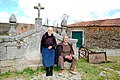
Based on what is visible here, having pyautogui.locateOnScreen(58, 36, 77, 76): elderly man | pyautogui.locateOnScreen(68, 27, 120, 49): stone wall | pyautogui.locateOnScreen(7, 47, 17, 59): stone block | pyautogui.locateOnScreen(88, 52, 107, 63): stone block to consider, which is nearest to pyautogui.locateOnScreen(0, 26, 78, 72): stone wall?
pyautogui.locateOnScreen(7, 47, 17, 59): stone block

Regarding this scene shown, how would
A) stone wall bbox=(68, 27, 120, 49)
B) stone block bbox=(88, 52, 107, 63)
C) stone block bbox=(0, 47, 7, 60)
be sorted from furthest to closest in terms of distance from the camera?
stone wall bbox=(68, 27, 120, 49) → stone block bbox=(88, 52, 107, 63) → stone block bbox=(0, 47, 7, 60)

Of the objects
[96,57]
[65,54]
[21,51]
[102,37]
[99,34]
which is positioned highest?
[99,34]

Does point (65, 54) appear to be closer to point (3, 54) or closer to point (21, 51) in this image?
point (21, 51)

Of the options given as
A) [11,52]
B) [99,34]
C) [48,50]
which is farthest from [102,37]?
[11,52]

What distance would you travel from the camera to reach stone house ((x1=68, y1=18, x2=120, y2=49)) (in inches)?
732

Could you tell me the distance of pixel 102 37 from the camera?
62.7ft

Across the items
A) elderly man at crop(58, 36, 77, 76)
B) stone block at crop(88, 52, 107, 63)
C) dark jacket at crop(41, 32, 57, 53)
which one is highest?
dark jacket at crop(41, 32, 57, 53)

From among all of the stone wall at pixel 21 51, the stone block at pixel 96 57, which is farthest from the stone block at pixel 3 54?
the stone block at pixel 96 57

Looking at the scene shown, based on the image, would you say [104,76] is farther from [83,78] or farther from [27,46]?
[27,46]

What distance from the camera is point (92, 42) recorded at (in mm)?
19672

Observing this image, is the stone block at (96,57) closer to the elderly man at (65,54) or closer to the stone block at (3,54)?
the elderly man at (65,54)

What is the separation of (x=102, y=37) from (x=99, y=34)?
47 cm

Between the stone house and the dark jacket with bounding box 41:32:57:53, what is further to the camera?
the stone house

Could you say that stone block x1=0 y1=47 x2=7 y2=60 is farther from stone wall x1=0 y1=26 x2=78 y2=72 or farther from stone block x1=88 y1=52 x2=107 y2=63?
stone block x1=88 y1=52 x2=107 y2=63
